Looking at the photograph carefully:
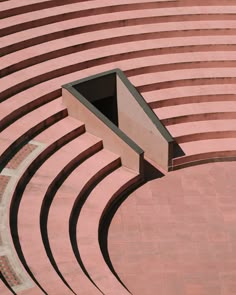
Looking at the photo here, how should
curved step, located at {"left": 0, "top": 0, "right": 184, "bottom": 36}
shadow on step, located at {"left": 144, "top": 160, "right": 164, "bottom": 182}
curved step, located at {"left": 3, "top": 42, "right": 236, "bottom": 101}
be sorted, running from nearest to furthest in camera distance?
shadow on step, located at {"left": 144, "top": 160, "right": 164, "bottom": 182}, curved step, located at {"left": 3, "top": 42, "right": 236, "bottom": 101}, curved step, located at {"left": 0, "top": 0, "right": 184, "bottom": 36}

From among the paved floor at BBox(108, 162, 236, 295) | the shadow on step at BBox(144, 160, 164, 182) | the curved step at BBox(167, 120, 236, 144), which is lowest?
the paved floor at BBox(108, 162, 236, 295)

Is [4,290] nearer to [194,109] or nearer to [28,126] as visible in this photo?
[28,126]

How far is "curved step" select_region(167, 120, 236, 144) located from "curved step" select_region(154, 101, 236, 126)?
188mm

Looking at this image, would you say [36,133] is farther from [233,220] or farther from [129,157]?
[233,220]

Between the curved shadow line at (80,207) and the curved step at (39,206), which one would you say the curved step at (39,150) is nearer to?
the curved step at (39,206)

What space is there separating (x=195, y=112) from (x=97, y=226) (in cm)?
649

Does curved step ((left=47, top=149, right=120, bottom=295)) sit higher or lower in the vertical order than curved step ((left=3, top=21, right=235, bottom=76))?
lower

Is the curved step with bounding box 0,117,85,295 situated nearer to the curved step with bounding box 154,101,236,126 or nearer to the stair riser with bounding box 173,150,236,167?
the curved step with bounding box 154,101,236,126

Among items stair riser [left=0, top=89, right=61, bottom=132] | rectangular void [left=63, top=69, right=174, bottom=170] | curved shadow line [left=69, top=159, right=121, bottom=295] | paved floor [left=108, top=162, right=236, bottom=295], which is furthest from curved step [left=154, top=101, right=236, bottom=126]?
stair riser [left=0, top=89, right=61, bottom=132]

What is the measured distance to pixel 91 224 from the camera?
20266mm

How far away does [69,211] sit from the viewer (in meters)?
20.1

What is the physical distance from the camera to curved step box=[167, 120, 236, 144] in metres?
23.8

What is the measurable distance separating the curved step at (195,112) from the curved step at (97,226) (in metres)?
2.86

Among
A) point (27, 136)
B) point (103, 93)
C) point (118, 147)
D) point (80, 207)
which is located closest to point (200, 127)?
point (118, 147)
